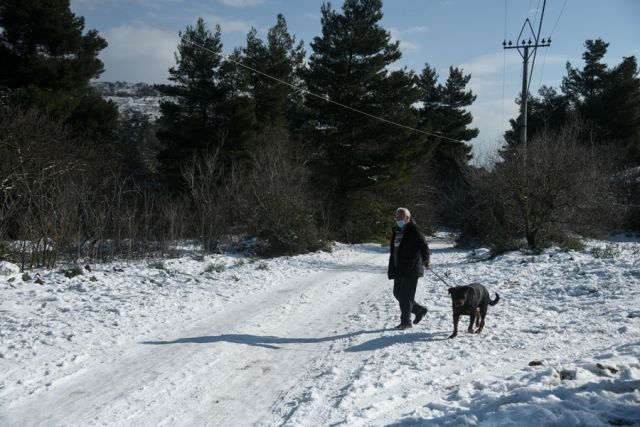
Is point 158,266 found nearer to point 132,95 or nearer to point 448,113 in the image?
point 448,113

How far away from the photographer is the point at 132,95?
114 meters

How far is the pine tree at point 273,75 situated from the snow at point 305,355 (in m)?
24.8

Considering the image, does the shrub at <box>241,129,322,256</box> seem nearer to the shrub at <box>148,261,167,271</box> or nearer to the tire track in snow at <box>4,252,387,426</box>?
the shrub at <box>148,261,167,271</box>

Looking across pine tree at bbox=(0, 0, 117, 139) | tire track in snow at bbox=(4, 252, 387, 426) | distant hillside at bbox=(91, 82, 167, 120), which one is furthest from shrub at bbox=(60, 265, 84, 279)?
distant hillside at bbox=(91, 82, 167, 120)

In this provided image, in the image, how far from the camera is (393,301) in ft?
32.4

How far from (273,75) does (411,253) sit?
30662 millimetres

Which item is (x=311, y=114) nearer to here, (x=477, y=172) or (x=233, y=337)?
(x=477, y=172)

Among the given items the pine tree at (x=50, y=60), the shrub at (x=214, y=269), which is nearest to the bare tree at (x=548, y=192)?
the shrub at (x=214, y=269)

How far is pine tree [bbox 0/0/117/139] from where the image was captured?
2552 centimetres

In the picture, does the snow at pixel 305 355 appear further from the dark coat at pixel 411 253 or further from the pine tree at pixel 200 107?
the pine tree at pixel 200 107

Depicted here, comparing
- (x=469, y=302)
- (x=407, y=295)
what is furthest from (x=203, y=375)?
(x=469, y=302)

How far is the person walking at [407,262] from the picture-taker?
7453 millimetres

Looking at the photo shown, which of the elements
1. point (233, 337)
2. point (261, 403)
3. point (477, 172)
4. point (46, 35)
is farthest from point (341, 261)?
point (46, 35)

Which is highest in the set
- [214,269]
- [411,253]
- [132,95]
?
[132,95]
